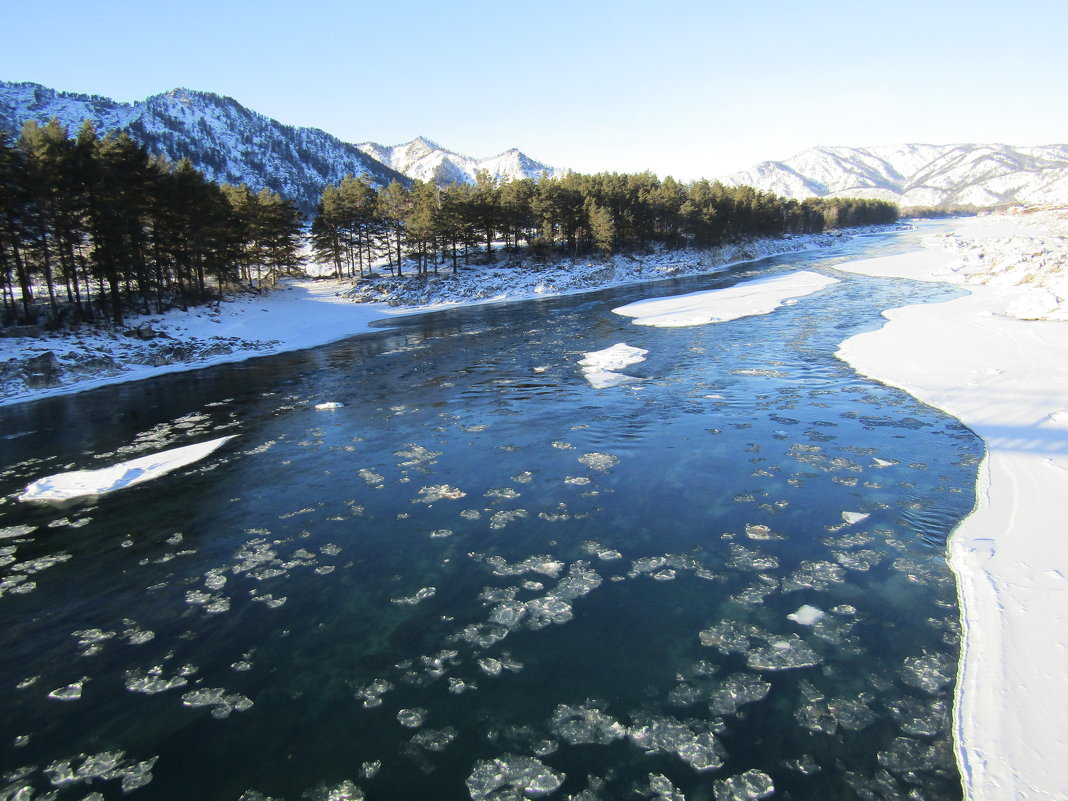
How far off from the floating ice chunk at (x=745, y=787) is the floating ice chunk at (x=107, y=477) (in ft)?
51.0

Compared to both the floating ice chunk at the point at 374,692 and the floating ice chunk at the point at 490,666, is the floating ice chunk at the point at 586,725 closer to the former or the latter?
the floating ice chunk at the point at 490,666

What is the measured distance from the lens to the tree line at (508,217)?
6856cm

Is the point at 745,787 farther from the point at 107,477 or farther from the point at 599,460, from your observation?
the point at 107,477

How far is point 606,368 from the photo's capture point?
2436 centimetres

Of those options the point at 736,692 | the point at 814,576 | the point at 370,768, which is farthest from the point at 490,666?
the point at 814,576

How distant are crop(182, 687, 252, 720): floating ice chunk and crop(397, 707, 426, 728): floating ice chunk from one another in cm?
197

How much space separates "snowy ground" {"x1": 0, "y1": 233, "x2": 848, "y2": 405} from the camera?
96.7 ft

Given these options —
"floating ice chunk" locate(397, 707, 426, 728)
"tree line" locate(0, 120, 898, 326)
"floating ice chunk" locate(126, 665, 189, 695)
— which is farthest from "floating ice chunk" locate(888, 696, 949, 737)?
"tree line" locate(0, 120, 898, 326)

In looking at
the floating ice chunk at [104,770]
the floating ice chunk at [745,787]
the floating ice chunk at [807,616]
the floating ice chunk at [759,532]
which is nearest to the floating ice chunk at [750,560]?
the floating ice chunk at [759,532]

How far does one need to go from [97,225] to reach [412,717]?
143 feet

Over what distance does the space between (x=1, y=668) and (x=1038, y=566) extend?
51.5 ft

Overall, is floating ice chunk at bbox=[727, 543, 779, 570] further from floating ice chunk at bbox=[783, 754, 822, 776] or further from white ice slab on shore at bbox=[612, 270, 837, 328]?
white ice slab on shore at bbox=[612, 270, 837, 328]

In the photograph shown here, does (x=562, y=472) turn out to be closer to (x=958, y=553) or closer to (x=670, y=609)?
(x=670, y=609)

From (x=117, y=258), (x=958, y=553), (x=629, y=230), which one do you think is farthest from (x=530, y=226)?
(x=958, y=553)
